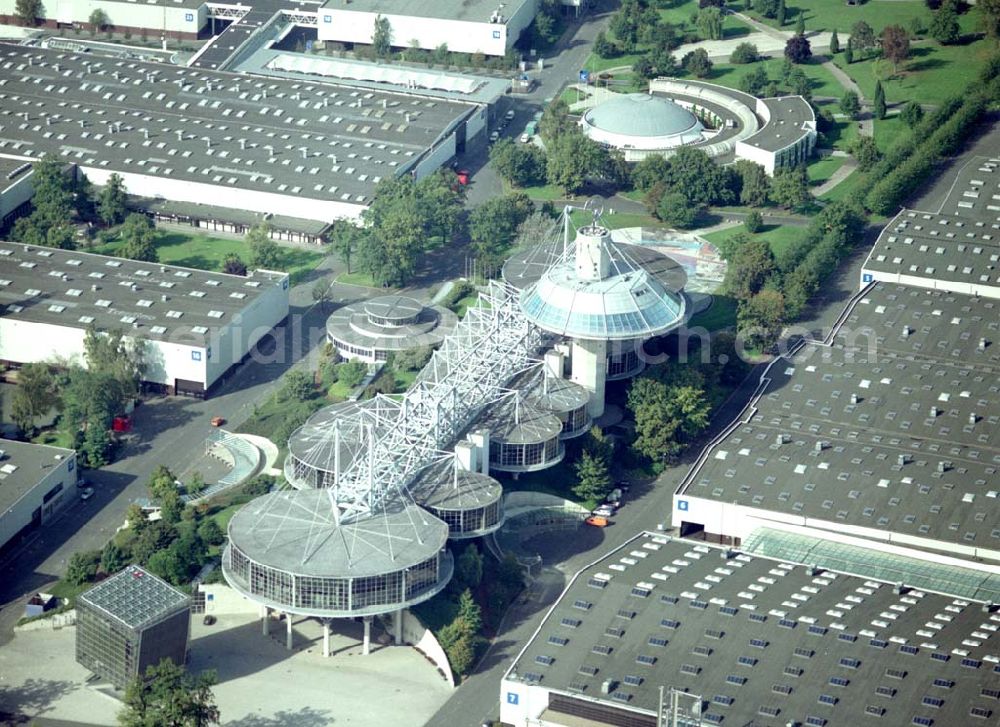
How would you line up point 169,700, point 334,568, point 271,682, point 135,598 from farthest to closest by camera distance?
point 334,568 < point 271,682 < point 135,598 < point 169,700

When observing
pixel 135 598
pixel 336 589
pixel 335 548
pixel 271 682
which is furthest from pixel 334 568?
pixel 135 598

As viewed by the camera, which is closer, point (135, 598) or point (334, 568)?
point (135, 598)

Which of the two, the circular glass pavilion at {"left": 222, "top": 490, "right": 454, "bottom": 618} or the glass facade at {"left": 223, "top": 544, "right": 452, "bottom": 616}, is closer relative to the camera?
the glass facade at {"left": 223, "top": 544, "right": 452, "bottom": 616}

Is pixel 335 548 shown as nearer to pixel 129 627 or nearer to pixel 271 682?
pixel 271 682

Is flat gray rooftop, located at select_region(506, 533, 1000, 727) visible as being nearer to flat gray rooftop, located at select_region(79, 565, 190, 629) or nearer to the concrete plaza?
the concrete plaza

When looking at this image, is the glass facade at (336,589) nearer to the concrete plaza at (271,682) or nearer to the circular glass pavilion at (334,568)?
the circular glass pavilion at (334,568)

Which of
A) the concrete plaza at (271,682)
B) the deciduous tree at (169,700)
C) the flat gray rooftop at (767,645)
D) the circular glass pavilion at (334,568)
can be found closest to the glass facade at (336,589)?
the circular glass pavilion at (334,568)

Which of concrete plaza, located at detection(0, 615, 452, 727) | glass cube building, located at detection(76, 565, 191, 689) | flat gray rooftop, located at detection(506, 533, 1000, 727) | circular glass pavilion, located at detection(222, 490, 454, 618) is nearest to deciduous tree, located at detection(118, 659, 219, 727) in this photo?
glass cube building, located at detection(76, 565, 191, 689)
